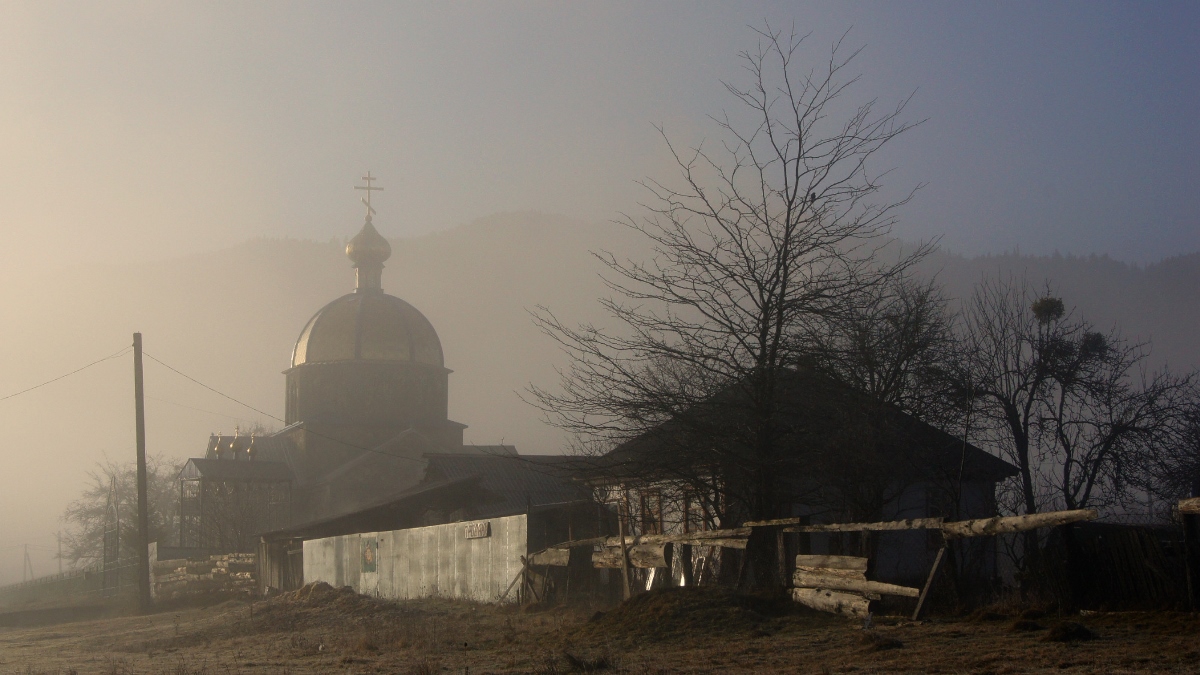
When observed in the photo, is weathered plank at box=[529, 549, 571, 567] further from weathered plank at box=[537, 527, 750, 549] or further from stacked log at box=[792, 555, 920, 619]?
stacked log at box=[792, 555, 920, 619]

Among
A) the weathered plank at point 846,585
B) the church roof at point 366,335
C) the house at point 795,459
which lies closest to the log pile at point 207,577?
the church roof at point 366,335

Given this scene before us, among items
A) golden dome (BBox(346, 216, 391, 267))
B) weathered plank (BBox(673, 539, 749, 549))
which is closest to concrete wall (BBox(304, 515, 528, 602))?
weathered plank (BBox(673, 539, 749, 549))

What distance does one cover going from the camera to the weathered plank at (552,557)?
18022 mm

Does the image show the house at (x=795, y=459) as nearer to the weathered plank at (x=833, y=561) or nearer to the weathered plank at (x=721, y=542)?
the weathered plank at (x=833, y=561)

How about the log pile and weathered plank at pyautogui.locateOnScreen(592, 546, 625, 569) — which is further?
the log pile

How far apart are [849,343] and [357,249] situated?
53291mm

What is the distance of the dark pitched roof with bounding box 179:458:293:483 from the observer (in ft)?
178

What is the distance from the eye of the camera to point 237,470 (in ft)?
182

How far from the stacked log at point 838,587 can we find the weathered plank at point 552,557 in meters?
6.38

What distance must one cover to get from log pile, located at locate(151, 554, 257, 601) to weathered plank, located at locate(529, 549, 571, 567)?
76.8 feet

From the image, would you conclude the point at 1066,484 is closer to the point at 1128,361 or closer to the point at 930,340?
the point at 1128,361

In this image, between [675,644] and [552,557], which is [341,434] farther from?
[675,644]

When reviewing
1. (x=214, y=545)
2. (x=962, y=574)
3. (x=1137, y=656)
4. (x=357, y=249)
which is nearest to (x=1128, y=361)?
(x=962, y=574)

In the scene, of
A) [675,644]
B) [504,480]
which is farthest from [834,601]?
[504,480]
